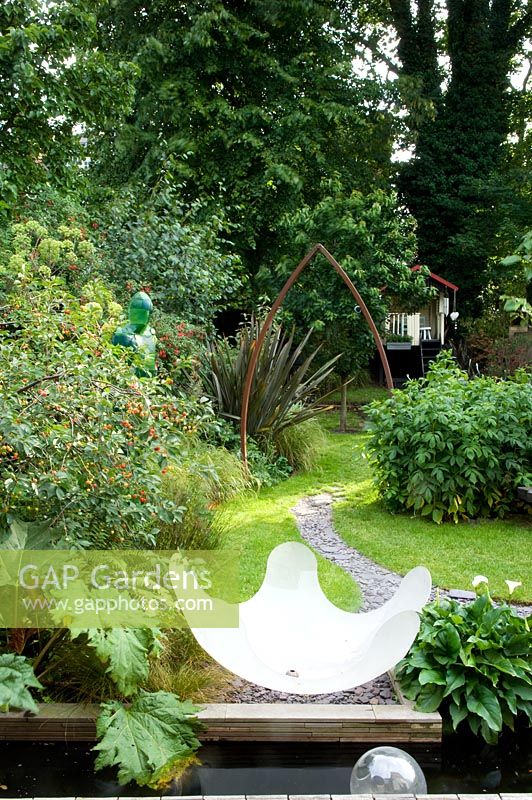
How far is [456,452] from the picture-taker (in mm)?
6918

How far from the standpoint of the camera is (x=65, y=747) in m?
3.26

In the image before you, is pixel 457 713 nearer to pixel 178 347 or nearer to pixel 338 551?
pixel 338 551

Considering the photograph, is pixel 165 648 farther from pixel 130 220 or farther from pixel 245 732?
pixel 130 220

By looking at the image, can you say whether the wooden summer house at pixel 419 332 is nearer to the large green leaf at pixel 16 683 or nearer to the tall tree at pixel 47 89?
the tall tree at pixel 47 89

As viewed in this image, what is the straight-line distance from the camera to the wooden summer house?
18.1 m

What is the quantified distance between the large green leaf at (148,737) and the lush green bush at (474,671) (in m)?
1.05

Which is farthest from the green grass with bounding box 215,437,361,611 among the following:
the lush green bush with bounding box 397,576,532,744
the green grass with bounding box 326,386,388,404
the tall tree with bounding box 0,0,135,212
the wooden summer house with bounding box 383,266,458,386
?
the wooden summer house with bounding box 383,266,458,386

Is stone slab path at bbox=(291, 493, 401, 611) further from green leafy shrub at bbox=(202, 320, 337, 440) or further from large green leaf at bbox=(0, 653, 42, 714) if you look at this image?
large green leaf at bbox=(0, 653, 42, 714)

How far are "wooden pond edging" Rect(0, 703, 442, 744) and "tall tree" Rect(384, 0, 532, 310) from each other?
57.8ft

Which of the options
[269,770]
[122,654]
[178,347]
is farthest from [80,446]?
[178,347]

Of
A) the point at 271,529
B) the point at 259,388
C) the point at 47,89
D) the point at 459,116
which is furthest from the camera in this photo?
the point at 459,116

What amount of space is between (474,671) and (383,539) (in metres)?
3.22

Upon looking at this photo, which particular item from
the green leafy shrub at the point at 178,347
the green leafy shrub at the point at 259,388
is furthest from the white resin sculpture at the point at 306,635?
the green leafy shrub at the point at 259,388

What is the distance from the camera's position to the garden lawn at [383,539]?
5.48 meters
